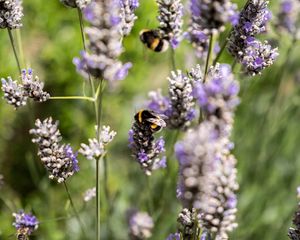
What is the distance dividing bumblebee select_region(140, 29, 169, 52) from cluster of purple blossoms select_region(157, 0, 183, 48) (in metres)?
0.08

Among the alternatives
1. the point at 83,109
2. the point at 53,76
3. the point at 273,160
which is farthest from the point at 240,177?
the point at 53,76

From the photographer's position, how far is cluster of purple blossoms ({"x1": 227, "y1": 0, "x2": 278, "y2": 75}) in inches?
80.9

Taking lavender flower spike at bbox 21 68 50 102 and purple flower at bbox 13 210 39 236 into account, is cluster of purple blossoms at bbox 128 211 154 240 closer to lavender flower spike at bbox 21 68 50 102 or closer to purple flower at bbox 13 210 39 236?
purple flower at bbox 13 210 39 236

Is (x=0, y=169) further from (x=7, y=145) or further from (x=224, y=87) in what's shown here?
(x=224, y=87)

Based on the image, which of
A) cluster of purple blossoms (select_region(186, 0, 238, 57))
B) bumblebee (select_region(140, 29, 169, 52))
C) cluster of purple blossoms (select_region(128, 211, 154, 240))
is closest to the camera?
cluster of purple blossoms (select_region(186, 0, 238, 57))

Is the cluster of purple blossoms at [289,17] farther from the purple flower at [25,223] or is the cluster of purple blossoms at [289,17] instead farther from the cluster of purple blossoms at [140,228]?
the purple flower at [25,223]

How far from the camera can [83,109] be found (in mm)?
4379

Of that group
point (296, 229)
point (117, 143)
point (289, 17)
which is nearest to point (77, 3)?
point (296, 229)

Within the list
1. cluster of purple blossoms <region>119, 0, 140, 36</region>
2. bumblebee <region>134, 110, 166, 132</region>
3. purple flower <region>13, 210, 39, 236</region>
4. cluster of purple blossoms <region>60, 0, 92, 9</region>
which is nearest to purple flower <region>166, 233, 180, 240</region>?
bumblebee <region>134, 110, 166, 132</region>

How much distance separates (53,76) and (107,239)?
1.55m

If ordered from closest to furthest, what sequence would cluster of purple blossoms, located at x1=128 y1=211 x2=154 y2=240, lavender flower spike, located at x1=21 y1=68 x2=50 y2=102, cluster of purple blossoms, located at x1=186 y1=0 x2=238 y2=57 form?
1. cluster of purple blossoms, located at x1=186 y1=0 x2=238 y2=57
2. lavender flower spike, located at x1=21 y1=68 x2=50 y2=102
3. cluster of purple blossoms, located at x1=128 y1=211 x2=154 y2=240

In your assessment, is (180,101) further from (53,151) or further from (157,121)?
(53,151)

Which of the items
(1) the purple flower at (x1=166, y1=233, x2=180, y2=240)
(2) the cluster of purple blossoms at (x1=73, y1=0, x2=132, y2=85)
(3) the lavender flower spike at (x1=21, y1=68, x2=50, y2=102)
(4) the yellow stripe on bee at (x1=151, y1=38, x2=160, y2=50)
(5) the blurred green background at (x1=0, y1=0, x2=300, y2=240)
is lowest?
(1) the purple flower at (x1=166, y1=233, x2=180, y2=240)

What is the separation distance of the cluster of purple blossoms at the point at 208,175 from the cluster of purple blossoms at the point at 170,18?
2.98 feet
